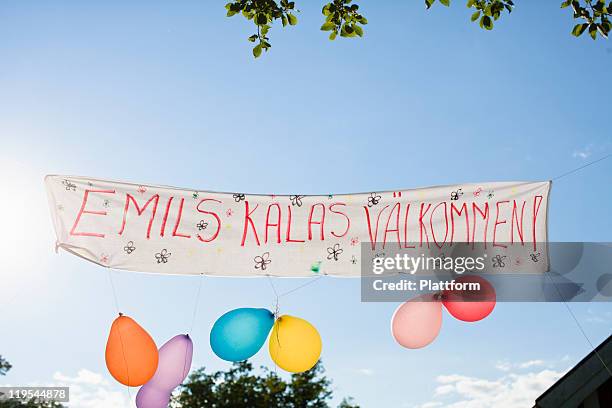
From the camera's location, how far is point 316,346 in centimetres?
373

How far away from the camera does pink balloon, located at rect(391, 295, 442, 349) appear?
3807mm

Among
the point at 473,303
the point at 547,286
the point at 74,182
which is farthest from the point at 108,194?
the point at 547,286

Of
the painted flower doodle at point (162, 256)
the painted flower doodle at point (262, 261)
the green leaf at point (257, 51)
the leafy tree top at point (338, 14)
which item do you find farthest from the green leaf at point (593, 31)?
the painted flower doodle at point (162, 256)

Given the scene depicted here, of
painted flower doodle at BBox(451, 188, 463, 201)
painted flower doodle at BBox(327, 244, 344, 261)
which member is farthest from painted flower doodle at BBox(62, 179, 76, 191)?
painted flower doodle at BBox(451, 188, 463, 201)

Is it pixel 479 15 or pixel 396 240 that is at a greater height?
pixel 479 15

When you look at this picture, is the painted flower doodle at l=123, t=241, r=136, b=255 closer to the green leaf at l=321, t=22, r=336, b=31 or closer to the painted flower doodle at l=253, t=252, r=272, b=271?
the painted flower doodle at l=253, t=252, r=272, b=271

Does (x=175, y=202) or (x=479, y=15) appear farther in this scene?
(x=175, y=202)

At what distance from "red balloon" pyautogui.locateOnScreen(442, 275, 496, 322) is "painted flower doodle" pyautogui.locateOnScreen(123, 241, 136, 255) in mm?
2304

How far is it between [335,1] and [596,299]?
3.17 metres

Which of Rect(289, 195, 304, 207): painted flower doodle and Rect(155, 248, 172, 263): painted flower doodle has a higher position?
Rect(289, 195, 304, 207): painted flower doodle

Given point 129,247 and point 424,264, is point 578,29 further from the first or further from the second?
point 129,247

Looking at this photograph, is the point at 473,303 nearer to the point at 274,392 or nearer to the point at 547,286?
the point at 547,286

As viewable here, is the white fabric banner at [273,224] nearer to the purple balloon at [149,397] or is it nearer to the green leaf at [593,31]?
the purple balloon at [149,397]

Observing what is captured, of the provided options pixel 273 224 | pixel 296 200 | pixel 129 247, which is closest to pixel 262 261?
pixel 273 224
